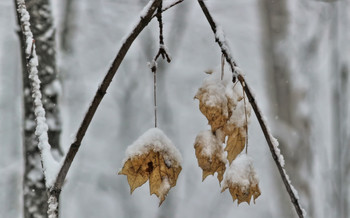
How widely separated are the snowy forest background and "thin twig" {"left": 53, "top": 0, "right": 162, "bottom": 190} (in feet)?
15.3

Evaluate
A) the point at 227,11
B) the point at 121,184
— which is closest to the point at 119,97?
the point at 121,184

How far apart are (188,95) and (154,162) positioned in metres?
8.82

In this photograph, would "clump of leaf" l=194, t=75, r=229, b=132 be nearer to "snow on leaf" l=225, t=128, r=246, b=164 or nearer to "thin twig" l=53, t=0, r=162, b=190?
"snow on leaf" l=225, t=128, r=246, b=164

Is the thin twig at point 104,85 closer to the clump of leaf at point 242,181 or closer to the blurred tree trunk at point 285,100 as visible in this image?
the clump of leaf at point 242,181

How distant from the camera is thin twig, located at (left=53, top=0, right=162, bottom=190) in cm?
72

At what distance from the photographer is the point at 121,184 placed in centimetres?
909

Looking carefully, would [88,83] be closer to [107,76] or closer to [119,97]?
[119,97]

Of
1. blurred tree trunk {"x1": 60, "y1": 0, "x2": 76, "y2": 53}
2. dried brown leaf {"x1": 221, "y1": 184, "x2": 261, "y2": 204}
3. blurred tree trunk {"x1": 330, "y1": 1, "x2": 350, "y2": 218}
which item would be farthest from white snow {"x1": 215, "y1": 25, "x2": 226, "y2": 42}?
blurred tree trunk {"x1": 60, "y1": 0, "x2": 76, "y2": 53}

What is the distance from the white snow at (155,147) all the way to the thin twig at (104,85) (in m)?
0.11

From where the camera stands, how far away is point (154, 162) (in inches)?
33.4

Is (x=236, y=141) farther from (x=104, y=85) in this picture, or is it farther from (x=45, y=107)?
(x=45, y=107)

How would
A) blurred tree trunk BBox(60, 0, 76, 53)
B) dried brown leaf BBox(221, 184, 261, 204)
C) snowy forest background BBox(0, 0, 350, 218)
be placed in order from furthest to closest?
blurred tree trunk BBox(60, 0, 76, 53), snowy forest background BBox(0, 0, 350, 218), dried brown leaf BBox(221, 184, 261, 204)

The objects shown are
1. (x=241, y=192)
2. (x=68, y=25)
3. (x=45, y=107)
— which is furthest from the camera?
(x=68, y=25)

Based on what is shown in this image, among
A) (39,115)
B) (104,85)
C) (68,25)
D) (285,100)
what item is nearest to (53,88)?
(39,115)
